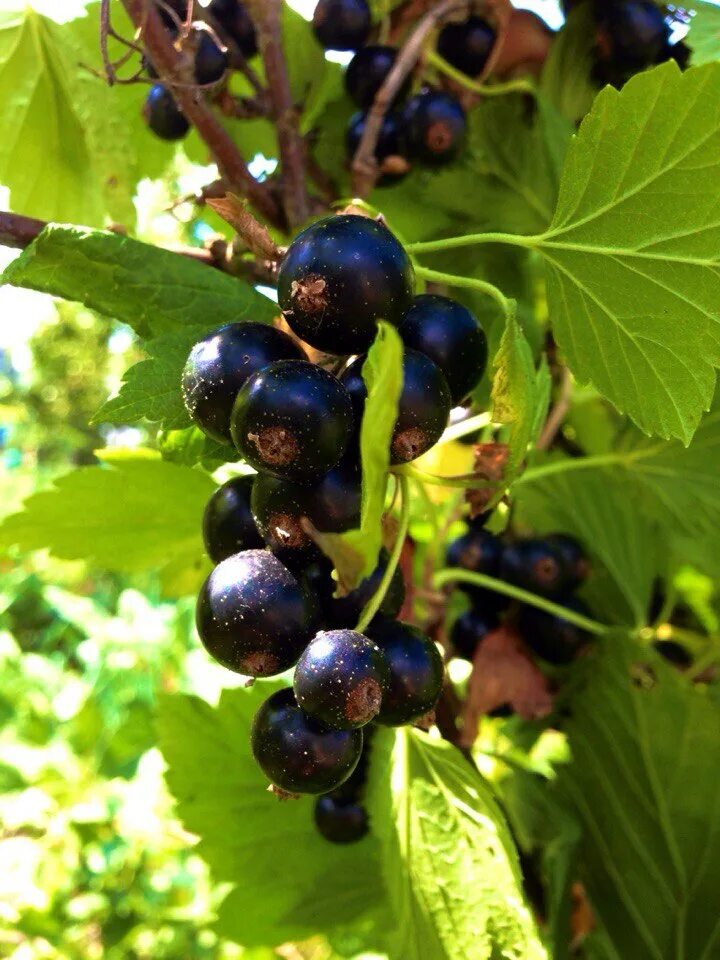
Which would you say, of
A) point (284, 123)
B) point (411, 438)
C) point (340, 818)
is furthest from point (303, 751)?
point (284, 123)

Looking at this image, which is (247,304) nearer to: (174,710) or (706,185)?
(706,185)

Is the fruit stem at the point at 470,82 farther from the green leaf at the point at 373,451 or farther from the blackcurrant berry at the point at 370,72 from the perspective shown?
the green leaf at the point at 373,451

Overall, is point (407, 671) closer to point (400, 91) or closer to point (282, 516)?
point (282, 516)

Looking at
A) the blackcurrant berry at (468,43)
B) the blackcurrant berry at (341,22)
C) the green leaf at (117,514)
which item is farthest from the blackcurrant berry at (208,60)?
the green leaf at (117,514)

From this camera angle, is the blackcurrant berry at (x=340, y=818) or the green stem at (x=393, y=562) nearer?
the green stem at (x=393, y=562)

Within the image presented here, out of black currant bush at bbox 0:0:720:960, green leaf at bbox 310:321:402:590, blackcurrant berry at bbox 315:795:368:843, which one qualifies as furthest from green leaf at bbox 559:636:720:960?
green leaf at bbox 310:321:402:590

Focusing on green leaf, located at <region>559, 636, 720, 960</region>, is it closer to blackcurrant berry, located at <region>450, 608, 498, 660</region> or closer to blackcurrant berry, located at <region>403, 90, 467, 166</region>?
blackcurrant berry, located at <region>450, 608, 498, 660</region>
